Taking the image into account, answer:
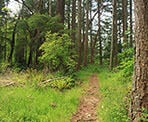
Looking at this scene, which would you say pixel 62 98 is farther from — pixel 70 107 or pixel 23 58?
pixel 23 58

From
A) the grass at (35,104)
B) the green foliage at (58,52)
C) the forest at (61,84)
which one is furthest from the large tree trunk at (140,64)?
the green foliage at (58,52)

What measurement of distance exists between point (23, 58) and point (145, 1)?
13230mm

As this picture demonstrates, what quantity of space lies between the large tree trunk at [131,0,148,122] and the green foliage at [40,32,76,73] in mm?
7099

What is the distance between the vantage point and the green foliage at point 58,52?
1246 cm

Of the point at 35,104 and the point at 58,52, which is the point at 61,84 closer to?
the point at 58,52

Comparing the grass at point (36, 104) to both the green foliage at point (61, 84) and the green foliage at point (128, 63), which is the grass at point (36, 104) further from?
the green foliage at point (128, 63)

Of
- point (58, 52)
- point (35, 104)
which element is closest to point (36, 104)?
point (35, 104)

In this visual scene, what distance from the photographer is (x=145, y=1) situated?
552 cm

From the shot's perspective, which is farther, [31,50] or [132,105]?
[31,50]

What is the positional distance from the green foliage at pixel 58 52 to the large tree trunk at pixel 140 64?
23.3 ft

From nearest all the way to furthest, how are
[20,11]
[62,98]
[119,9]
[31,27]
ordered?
[62,98] → [31,27] → [20,11] → [119,9]

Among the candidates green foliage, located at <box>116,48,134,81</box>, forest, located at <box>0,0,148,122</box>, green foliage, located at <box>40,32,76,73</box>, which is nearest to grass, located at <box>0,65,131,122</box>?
forest, located at <box>0,0,148,122</box>

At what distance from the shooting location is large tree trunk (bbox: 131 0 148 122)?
5400 mm

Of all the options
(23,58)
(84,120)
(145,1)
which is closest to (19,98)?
(84,120)
